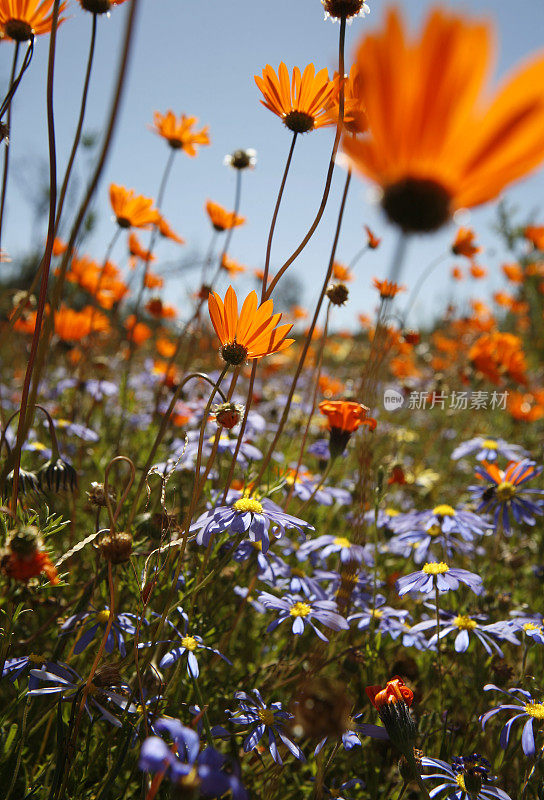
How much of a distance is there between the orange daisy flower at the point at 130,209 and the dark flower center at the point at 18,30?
100 cm

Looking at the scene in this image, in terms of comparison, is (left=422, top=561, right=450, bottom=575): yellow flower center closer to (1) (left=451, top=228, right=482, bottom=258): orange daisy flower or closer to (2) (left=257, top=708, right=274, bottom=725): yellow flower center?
(2) (left=257, top=708, right=274, bottom=725): yellow flower center

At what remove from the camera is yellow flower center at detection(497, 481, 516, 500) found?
1671 mm

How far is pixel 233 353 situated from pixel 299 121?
0.48 metres

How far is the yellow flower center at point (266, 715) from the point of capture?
94 centimetres

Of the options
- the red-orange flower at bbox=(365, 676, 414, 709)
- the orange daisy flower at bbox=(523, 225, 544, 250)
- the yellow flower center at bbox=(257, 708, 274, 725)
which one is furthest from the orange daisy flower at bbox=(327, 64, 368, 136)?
the orange daisy flower at bbox=(523, 225, 544, 250)

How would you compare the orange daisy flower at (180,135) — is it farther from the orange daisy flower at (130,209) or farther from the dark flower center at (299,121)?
the dark flower center at (299,121)

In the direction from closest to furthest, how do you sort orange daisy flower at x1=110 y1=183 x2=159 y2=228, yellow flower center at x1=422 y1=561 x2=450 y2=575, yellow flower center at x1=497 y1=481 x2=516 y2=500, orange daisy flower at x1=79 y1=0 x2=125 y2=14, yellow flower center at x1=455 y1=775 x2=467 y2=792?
orange daisy flower at x1=79 y1=0 x2=125 y2=14 → yellow flower center at x1=455 y1=775 x2=467 y2=792 → yellow flower center at x1=422 y1=561 x2=450 y2=575 → yellow flower center at x1=497 y1=481 x2=516 y2=500 → orange daisy flower at x1=110 y1=183 x2=159 y2=228

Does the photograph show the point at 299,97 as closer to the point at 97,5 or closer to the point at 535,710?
the point at 97,5

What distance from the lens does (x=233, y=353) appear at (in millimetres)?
916

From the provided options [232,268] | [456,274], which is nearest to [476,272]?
[456,274]

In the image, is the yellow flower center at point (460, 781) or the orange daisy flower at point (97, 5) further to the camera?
the yellow flower center at point (460, 781)

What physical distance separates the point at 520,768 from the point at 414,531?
1.97 feet

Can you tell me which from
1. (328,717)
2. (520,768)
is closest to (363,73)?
(328,717)

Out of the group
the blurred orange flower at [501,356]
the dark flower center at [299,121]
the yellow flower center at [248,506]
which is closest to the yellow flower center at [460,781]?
the yellow flower center at [248,506]
